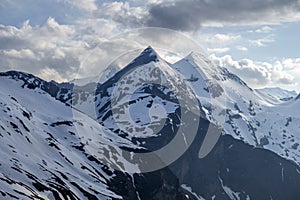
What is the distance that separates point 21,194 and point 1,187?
5093mm

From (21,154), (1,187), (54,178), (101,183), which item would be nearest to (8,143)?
(21,154)

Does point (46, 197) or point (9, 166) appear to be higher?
point (9, 166)

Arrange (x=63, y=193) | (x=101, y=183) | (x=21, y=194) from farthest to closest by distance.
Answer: (x=101, y=183), (x=63, y=193), (x=21, y=194)

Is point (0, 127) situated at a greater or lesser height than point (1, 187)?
greater

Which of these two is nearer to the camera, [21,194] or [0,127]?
[21,194]

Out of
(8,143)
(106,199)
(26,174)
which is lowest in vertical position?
(106,199)

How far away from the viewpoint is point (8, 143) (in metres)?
183

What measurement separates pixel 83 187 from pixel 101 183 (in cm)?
2201

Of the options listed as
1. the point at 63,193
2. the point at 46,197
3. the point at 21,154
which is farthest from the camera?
the point at 21,154

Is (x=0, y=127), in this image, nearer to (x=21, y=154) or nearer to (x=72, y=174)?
(x=21, y=154)

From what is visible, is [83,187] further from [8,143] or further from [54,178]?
[8,143]

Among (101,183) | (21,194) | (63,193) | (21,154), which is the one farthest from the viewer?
(101,183)

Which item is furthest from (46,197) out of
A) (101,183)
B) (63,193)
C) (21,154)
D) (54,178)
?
(101,183)

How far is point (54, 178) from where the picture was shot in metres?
168
